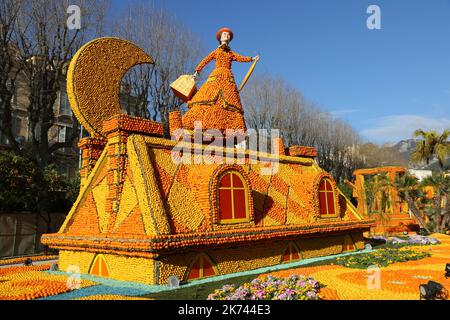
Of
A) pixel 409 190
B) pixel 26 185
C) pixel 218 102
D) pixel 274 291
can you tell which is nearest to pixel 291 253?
pixel 274 291

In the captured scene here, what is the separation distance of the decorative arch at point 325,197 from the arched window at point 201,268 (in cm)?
588

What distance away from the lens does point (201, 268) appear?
9688mm

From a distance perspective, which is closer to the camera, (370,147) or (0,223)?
(0,223)

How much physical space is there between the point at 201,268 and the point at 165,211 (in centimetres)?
177

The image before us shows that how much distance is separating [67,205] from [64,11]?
1123 centimetres

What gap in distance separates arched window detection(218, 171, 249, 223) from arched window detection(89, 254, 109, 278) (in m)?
3.36

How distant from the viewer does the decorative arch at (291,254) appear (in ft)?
40.8

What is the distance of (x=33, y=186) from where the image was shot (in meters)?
17.6

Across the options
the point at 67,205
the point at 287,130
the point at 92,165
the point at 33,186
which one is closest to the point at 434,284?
the point at 92,165

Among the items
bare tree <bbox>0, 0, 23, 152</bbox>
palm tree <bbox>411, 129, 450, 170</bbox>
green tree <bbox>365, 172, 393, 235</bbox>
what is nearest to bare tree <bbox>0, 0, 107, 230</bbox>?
bare tree <bbox>0, 0, 23, 152</bbox>

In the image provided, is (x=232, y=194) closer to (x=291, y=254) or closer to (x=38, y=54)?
(x=291, y=254)

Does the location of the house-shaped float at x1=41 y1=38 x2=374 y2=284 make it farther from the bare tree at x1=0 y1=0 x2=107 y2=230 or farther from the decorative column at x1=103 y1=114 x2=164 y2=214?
the bare tree at x1=0 y1=0 x2=107 y2=230

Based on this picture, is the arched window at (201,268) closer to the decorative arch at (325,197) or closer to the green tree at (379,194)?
the decorative arch at (325,197)
